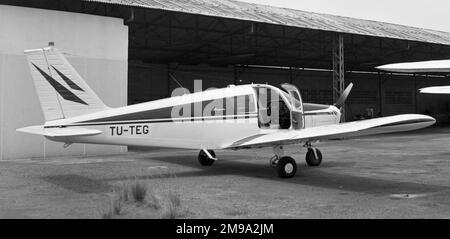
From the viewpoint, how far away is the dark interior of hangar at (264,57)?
26.4m

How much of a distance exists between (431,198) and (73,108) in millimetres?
8342

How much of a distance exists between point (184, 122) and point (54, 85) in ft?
11.0

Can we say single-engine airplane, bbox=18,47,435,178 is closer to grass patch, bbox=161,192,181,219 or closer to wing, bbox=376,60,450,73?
wing, bbox=376,60,450,73

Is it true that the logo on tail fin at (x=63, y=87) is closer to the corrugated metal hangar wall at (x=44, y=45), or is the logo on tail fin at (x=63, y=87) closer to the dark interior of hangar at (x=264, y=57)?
the corrugated metal hangar wall at (x=44, y=45)

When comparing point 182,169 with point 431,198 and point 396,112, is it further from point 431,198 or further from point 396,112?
point 396,112

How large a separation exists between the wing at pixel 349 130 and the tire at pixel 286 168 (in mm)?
527

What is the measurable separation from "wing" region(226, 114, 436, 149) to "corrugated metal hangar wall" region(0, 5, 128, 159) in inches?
300

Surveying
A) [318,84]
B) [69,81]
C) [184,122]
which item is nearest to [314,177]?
[184,122]

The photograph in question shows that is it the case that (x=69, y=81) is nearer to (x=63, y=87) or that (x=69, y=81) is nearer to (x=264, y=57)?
(x=63, y=87)

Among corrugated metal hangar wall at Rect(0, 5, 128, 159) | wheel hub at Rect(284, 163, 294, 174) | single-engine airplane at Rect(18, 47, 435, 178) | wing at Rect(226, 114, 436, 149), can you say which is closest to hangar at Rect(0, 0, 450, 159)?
corrugated metal hangar wall at Rect(0, 5, 128, 159)

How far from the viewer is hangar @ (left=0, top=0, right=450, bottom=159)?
1668cm

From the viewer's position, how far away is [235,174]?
40.4 ft

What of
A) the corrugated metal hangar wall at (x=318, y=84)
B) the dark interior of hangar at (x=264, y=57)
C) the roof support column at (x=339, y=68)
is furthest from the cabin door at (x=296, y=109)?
the corrugated metal hangar wall at (x=318, y=84)
